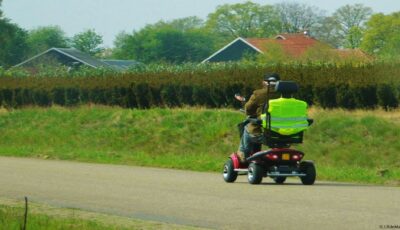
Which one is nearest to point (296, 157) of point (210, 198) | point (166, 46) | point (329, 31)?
point (210, 198)

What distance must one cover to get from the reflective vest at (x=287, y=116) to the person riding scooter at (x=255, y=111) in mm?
516

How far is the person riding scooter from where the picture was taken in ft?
60.0

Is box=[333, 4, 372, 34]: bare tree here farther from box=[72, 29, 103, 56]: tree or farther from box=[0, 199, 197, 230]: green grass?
box=[0, 199, 197, 230]: green grass

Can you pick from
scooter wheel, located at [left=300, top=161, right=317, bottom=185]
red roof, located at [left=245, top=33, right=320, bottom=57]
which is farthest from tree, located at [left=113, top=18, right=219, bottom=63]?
scooter wheel, located at [left=300, top=161, right=317, bottom=185]

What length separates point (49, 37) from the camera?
505 ft

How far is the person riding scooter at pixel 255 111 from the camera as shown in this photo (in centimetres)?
1828

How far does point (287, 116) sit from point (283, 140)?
50 centimetres

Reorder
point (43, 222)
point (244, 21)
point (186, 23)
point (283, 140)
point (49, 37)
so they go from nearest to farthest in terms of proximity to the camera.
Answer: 1. point (43, 222)
2. point (283, 140)
3. point (244, 21)
4. point (49, 37)
5. point (186, 23)

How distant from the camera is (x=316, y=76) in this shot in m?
35.2

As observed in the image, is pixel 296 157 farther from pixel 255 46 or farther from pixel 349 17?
pixel 349 17

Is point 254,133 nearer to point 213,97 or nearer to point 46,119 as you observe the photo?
point 213,97

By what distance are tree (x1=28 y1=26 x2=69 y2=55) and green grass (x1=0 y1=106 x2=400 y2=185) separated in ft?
Answer: 352

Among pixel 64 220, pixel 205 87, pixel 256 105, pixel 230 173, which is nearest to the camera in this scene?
pixel 64 220

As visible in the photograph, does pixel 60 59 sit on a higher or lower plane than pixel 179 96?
lower
